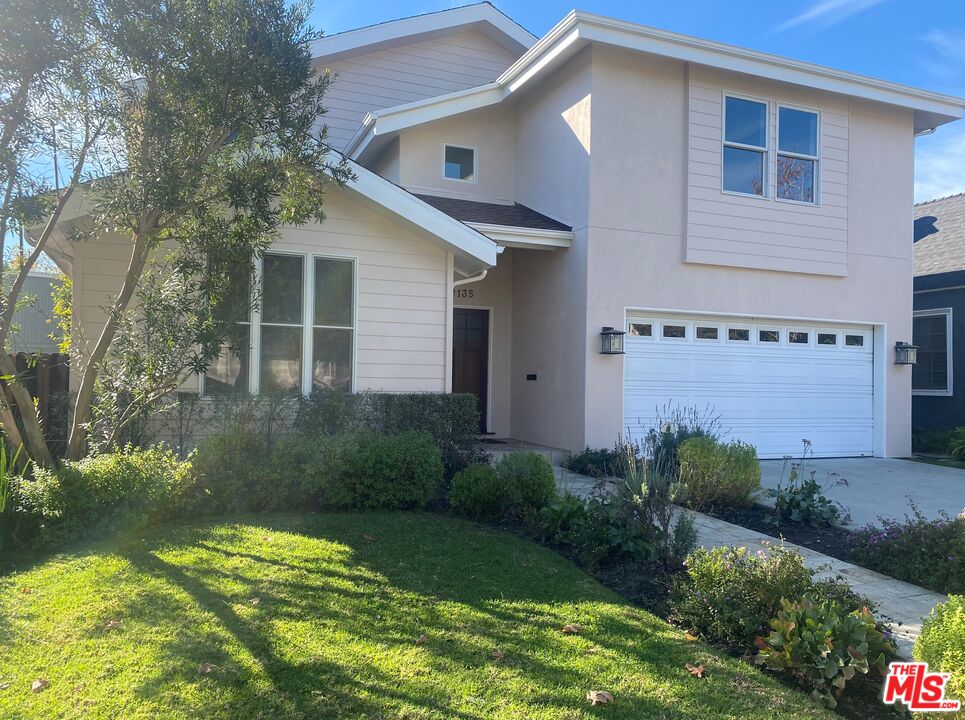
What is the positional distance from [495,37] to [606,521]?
12.6 meters

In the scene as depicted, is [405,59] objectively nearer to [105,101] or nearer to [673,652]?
[105,101]

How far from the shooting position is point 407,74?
48.5ft

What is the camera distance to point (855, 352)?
42.2ft

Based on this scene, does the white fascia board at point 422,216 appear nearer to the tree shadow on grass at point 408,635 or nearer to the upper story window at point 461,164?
the upper story window at point 461,164

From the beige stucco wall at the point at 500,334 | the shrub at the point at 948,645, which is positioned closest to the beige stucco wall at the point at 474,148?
the beige stucco wall at the point at 500,334

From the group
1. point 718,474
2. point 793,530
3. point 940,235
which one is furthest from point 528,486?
point 940,235

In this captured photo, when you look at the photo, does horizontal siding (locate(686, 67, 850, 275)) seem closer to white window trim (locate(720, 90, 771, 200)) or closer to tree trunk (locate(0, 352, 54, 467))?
white window trim (locate(720, 90, 771, 200))

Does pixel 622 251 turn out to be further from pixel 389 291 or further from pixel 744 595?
pixel 744 595

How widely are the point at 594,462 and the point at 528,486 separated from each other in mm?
3275

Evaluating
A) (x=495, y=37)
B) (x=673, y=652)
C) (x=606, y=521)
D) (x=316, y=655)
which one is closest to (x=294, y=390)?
(x=606, y=521)

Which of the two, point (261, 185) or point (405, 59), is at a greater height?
point (405, 59)

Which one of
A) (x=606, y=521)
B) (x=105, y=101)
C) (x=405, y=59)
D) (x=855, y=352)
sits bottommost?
(x=606, y=521)

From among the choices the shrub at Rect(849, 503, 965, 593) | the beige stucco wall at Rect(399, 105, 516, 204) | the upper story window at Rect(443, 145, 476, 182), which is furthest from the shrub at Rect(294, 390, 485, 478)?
the upper story window at Rect(443, 145, 476, 182)

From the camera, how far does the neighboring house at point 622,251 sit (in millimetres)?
→ 9500
